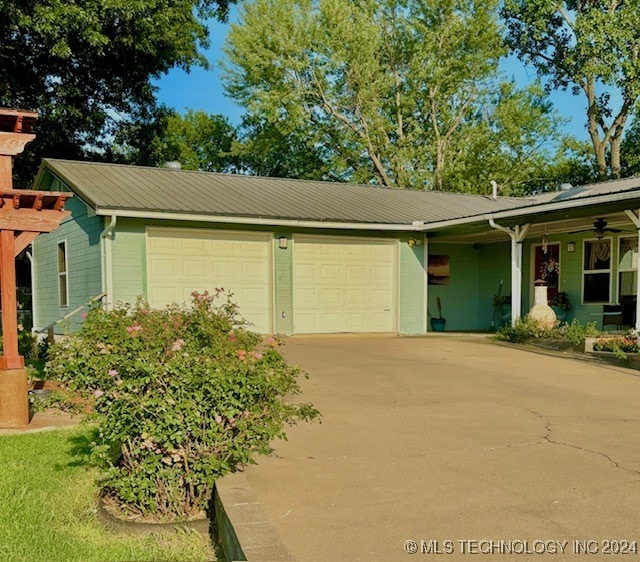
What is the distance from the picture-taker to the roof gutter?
10445 millimetres

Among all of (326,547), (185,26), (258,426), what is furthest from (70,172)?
(326,547)

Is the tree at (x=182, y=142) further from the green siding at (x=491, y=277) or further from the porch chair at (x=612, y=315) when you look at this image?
the porch chair at (x=612, y=315)

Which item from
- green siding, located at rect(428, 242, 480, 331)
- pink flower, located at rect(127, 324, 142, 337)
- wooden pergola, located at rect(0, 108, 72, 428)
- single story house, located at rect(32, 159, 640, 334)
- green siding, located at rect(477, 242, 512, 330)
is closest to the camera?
pink flower, located at rect(127, 324, 142, 337)

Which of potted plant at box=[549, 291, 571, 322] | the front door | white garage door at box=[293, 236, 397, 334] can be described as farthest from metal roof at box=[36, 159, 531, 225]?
potted plant at box=[549, 291, 571, 322]

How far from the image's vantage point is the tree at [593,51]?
23.0 metres

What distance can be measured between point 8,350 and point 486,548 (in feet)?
16.4

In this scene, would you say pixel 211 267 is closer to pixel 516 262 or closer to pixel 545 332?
pixel 516 262

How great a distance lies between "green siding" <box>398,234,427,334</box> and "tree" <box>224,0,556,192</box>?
582 inches

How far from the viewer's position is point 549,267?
1390 centimetres

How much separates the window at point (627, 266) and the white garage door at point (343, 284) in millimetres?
4902

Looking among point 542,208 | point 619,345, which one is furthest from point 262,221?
point 619,345

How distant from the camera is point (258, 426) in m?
3.45

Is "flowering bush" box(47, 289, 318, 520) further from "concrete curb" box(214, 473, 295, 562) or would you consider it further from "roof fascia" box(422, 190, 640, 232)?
"roof fascia" box(422, 190, 640, 232)

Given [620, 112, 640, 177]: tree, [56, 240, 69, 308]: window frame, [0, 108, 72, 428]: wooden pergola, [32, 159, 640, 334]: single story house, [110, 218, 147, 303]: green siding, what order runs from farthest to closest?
[620, 112, 640, 177]: tree → [56, 240, 69, 308]: window frame → [32, 159, 640, 334]: single story house → [110, 218, 147, 303]: green siding → [0, 108, 72, 428]: wooden pergola
